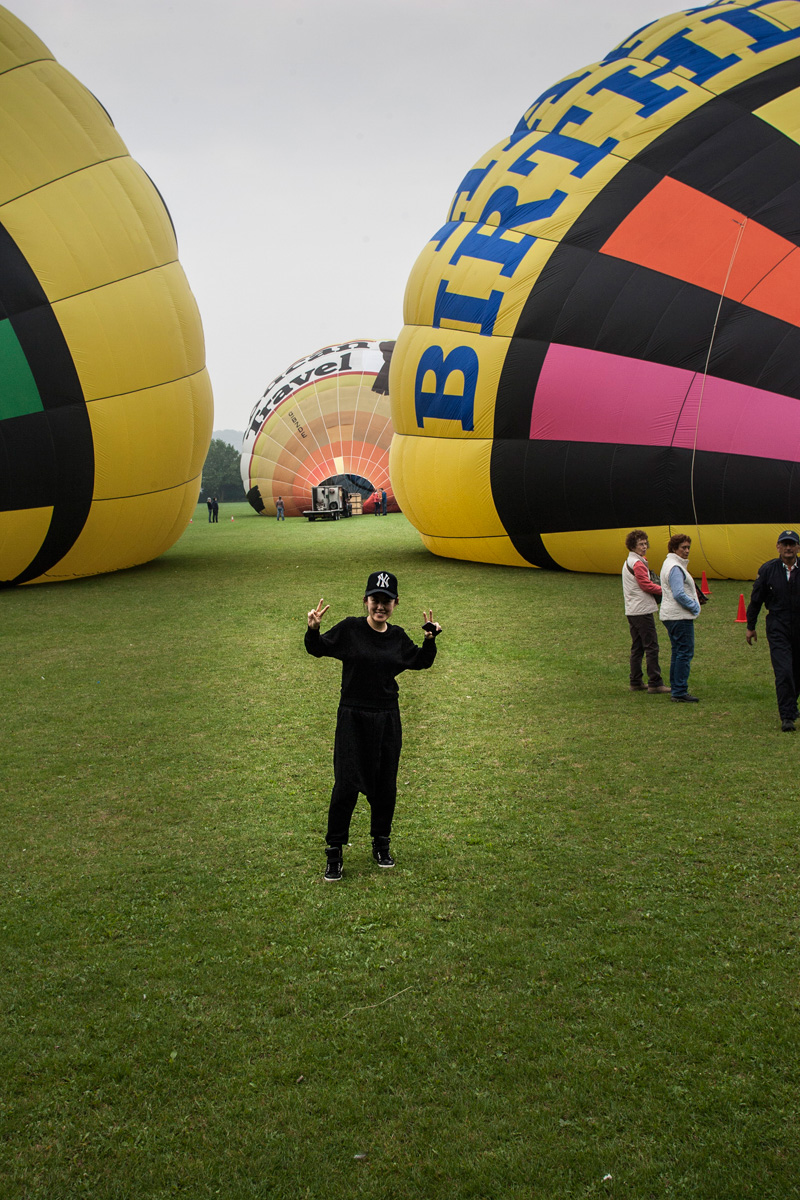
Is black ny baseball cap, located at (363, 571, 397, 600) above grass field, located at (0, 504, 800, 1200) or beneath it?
above

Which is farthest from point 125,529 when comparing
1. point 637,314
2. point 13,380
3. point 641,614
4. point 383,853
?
point 383,853

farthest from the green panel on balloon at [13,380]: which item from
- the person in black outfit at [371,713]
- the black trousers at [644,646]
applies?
the person in black outfit at [371,713]

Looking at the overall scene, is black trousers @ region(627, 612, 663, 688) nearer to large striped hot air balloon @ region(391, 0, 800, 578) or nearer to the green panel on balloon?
large striped hot air balloon @ region(391, 0, 800, 578)

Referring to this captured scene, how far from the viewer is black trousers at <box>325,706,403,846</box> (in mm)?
4883

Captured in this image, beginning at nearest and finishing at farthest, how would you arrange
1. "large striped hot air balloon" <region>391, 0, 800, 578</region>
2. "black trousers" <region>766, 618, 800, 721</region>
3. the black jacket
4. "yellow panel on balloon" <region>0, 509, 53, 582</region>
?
"black trousers" <region>766, 618, 800, 721</region> < the black jacket < "large striped hot air balloon" <region>391, 0, 800, 578</region> < "yellow panel on balloon" <region>0, 509, 53, 582</region>

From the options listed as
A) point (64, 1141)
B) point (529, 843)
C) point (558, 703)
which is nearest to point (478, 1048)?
point (64, 1141)

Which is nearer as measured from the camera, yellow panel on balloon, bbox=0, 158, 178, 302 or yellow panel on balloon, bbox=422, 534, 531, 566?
yellow panel on balloon, bbox=0, 158, 178, 302

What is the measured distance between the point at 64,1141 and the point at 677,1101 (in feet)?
6.63

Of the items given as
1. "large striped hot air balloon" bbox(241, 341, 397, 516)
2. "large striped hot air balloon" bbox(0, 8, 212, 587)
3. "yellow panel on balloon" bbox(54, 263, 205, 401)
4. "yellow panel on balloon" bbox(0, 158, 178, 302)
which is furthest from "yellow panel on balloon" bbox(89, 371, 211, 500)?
"large striped hot air balloon" bbox(241, 341, 397, 516)

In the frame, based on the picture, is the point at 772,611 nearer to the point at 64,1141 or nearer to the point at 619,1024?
the point at 619,1024

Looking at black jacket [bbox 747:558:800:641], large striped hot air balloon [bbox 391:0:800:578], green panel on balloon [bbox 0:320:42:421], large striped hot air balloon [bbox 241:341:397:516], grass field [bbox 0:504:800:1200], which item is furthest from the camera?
large striped hot air balloon [bbox 241:341:397:516]

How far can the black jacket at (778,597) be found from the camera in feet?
23.7

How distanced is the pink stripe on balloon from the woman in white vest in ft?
13.7

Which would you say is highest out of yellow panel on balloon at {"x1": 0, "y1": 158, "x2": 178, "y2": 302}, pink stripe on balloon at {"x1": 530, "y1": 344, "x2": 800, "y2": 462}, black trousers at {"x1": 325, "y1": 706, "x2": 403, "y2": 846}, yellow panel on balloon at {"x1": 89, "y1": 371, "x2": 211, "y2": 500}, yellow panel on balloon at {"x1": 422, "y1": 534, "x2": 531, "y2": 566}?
yellow panel on balloon at {"x1": 0, "y1": 158, "x2": 178, "y2": 302}
